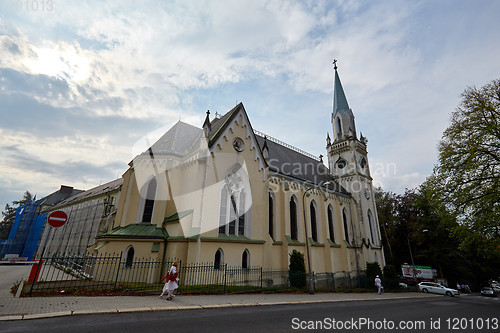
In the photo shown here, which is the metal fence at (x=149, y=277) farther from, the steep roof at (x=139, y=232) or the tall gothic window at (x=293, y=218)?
the tall gothic window at (x=293, y=218)

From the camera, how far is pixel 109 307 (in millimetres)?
7328

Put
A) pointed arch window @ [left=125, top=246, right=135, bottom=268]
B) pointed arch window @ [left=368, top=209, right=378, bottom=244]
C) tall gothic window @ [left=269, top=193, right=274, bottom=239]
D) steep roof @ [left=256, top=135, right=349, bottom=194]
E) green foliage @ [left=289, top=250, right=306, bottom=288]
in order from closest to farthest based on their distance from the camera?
pointed arch window @ [left=125, top=246, right=135, bottom=268]
green foliage @ [left=289, top=250, right=306, bottom=288]
tall gothic window @ [left=269, top=193, right=274, bottom=239]
steep roof @ [left=256, top=135, right=349, bottom=194]
pointed arch window @ [left=368, top=209, right=378, bottom=244]

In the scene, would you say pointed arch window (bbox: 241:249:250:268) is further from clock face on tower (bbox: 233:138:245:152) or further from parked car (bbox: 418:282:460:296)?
parked car (bbox: 418:282:460:296)

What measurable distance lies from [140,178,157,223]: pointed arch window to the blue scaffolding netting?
47.8m

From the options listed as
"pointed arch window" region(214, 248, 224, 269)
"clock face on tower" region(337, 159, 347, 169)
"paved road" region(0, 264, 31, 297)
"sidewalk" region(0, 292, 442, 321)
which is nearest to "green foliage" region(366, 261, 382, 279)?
"clock face on tower" region(337, 159, 347, 169)

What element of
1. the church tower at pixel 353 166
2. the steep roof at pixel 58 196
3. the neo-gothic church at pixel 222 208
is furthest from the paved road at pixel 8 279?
the steep roof at pixel 58 196

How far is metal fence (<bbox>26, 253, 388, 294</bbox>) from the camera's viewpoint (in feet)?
31.8

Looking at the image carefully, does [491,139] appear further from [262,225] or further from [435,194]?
[262,225]

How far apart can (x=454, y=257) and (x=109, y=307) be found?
136 feet

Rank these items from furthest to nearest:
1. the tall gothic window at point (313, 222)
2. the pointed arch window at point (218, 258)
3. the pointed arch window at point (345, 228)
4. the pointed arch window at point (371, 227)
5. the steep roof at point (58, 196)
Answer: the steep roof at point (58, 196), the pointed arch window at point (371, 227), the pointed arch window at point (345, 228), the tall gothic window at point (313, 222), the pointed arch window at point (218, 258)

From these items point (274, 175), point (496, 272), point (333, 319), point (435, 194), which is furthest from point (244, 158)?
point (496, 272)

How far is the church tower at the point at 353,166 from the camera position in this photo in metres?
28.9

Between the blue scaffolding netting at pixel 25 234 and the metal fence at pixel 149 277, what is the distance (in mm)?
44814

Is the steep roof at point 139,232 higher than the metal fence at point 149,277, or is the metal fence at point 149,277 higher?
the steep roof at point 139,232
